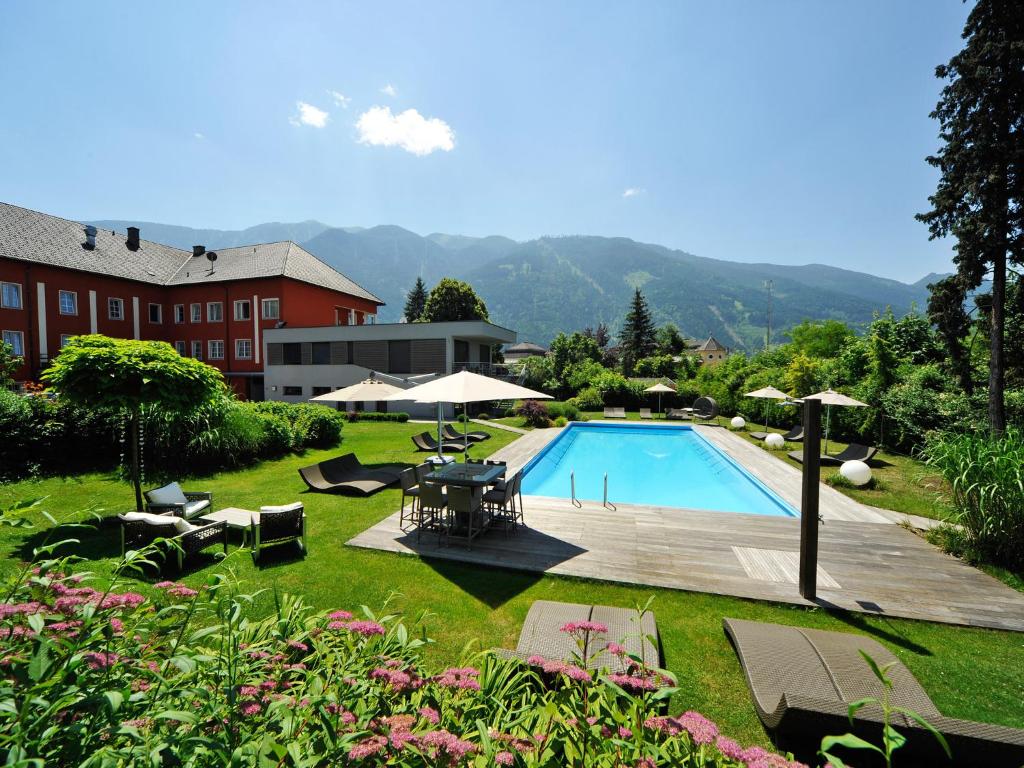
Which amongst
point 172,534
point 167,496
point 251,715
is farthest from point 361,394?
point 251,715

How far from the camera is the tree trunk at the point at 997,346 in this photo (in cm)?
1085

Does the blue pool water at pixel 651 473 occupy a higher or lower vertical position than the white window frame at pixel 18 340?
lower

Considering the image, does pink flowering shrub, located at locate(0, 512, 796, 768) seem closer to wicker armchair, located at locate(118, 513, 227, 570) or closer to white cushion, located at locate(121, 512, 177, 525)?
wicker armchair, located at locate(118, 513, 227, 570)

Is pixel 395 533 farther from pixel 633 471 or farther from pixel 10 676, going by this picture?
pixel 633 471

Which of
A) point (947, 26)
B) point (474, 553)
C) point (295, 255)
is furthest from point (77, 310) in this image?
point (947, 26)

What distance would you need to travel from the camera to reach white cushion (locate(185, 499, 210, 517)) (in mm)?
6570

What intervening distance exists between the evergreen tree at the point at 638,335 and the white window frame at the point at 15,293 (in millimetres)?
54194

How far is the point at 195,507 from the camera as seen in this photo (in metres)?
6.71

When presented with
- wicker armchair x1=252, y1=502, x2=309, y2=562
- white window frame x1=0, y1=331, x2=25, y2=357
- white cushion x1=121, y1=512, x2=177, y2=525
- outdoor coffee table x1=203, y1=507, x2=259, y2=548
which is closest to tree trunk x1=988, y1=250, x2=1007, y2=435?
wicker armchair x1=252, y1=502, x2=309, y2=562

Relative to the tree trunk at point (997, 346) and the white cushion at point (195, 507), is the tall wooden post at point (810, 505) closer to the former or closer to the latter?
the white cushion at point (195, 507)

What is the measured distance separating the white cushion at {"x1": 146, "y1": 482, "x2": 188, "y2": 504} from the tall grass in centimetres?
1137

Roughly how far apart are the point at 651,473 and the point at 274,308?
2753cm

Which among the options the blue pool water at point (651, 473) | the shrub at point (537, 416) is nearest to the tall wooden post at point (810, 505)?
the blue pool water at point (651, 473)

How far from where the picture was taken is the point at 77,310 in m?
26.3
